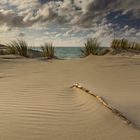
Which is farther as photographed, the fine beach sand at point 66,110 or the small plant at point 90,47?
the small plant at point 90,47

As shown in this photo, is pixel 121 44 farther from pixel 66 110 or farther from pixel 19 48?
pixel 66 110

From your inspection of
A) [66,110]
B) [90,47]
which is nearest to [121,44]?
[90,47]

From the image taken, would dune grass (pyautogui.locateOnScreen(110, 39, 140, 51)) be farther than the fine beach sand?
Yes

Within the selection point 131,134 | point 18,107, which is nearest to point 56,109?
point 18,107

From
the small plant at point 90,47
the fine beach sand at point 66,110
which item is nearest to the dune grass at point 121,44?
the small plant at point 90,47

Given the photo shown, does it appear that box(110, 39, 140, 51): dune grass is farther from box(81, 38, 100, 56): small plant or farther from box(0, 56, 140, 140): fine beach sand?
box(0, 56, 140, 140): fine beach sand

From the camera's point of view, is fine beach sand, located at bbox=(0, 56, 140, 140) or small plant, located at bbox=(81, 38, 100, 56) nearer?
fine beach sand, located at bbox=(0, 56, 140, 140)

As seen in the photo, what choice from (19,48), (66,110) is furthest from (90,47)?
(66,110)

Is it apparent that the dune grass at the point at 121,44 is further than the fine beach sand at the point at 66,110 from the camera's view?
Yes

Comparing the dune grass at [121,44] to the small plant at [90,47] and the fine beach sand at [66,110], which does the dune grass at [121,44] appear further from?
the fine beach sand at [66,110]

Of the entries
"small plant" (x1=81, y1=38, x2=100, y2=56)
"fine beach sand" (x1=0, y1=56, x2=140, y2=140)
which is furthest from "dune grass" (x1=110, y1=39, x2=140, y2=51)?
"fine beach sand" (x1=0, y1=56, x2=140, y2=140)

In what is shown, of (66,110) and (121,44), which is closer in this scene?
(66,110)

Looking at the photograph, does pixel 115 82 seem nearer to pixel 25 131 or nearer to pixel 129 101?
pixel 129 101

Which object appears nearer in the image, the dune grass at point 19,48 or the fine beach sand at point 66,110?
the fine beach sand at point 66,110
